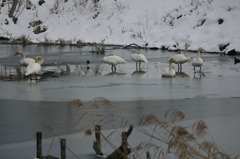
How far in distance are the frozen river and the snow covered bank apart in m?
7.27

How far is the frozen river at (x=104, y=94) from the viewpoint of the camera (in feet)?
26.5

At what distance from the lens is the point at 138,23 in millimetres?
28734

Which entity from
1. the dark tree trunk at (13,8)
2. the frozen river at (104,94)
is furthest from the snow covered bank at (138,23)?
the frozen river at (104,94)

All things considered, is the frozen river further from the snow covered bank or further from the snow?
the snow

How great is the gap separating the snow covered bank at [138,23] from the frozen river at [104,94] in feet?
23.9

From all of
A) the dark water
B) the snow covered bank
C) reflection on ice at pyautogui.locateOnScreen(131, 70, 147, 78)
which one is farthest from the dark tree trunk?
reflection on ice at pyautogui.locateOnScreen(131, 70, 147, 78)

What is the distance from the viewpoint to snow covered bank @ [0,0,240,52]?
2416 centimetres

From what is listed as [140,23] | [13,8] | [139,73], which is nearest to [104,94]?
[139,73]

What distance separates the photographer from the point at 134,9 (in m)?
30.8

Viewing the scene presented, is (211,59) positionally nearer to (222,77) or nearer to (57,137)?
(222,77)

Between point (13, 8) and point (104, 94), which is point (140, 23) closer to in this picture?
point (13, 8)

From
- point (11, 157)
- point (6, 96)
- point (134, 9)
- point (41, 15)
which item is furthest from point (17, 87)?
point (41, 15)

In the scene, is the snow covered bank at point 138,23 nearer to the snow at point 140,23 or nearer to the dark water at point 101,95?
the snow at point 140,23

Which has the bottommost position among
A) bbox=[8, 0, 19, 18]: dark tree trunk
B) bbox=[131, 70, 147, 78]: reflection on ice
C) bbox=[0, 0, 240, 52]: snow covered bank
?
bbox=[131, 70, 147, 78]: reflection on ice
